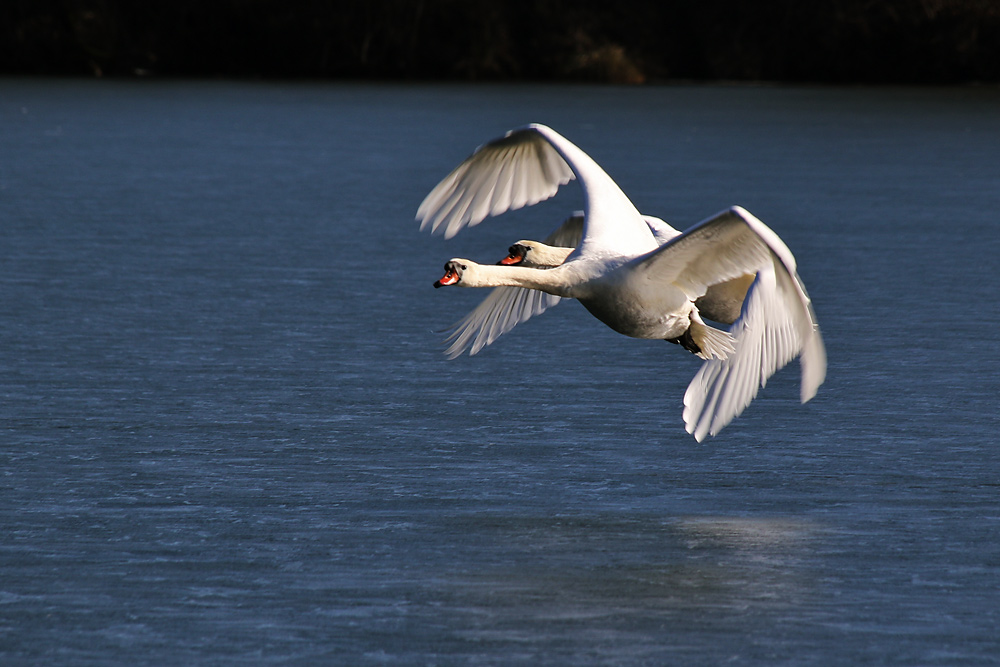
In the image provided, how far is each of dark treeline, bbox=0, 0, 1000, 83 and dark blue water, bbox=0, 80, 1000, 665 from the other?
2608 cm

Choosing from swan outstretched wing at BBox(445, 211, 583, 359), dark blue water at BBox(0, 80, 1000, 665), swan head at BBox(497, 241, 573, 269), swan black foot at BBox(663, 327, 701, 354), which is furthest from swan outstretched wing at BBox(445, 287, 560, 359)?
swan black foot at BBox(663, 327, 701, 354)

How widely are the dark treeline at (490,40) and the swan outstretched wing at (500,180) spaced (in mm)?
31129

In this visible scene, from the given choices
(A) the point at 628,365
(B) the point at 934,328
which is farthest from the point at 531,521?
(B) the point at 934,328

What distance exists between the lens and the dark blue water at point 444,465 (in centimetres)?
391

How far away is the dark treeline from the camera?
1449 inches

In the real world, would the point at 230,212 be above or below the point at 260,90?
above

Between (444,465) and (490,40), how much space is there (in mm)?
33626

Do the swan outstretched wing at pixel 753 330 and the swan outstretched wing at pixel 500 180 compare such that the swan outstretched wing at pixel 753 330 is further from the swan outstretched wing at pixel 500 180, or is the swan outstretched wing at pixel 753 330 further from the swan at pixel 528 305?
the swan outstretched wing at pixel 500 180

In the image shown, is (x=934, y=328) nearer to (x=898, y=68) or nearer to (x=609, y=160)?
(x=609, y=160)

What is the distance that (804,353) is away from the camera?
4875 millimetres

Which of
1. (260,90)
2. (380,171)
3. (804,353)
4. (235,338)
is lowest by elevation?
(260,90)

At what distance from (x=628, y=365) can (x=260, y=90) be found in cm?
2640

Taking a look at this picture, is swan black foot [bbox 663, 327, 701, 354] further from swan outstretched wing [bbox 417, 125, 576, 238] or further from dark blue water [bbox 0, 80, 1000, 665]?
swan outstretched wing [bbox 417, 125, 576, 238]

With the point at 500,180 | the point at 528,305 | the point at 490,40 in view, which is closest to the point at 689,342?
the point at 528,305
